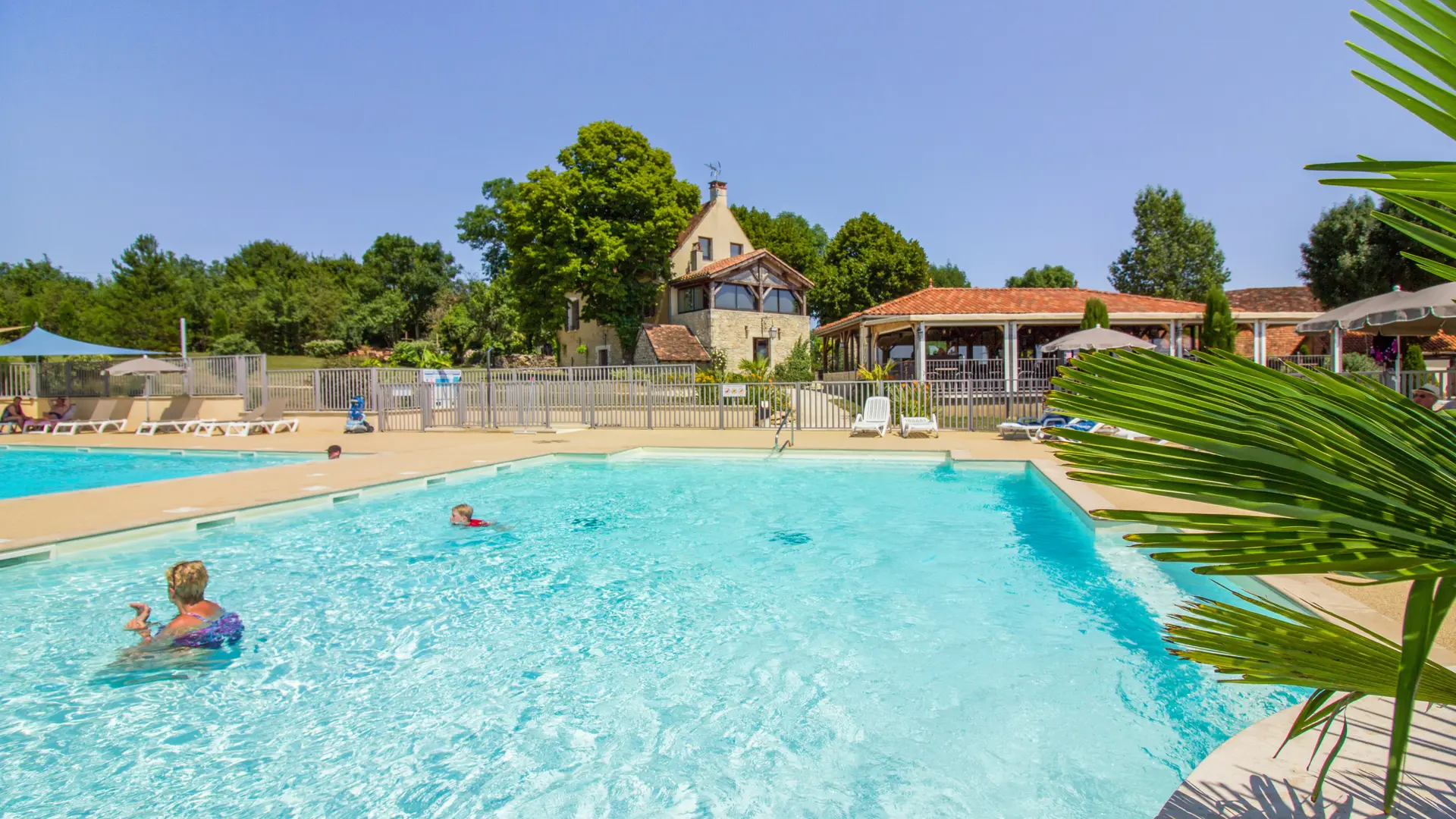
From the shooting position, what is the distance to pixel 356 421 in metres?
→ 20.7

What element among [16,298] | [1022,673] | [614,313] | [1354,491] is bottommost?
[1022,673]

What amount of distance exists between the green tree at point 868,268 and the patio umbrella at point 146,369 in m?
28.9

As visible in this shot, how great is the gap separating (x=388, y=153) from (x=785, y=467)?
85.2 feet

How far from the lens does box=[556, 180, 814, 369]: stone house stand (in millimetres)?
33406

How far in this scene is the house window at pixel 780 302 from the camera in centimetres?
3531

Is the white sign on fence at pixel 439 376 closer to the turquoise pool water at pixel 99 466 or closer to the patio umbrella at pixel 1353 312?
the turquoise pool water at pixel 99 466

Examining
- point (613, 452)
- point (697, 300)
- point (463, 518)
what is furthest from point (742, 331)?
point (463, 518)

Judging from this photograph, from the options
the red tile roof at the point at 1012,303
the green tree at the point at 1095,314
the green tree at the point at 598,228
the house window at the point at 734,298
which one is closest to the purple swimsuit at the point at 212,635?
the green tree at the point at 1095,314

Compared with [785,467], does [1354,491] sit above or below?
above

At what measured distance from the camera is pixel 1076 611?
250 inches

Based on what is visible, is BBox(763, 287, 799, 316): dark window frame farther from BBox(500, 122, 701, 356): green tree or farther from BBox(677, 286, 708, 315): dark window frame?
BBox(500, 122, 701, 356): green tree

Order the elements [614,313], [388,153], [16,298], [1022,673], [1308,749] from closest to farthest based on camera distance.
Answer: [1308,749] < [1022,673] < [388,153] < [614,313] < [16,298]

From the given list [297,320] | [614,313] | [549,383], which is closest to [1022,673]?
[549,383]

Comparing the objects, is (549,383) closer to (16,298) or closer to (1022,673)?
(1022,673)
